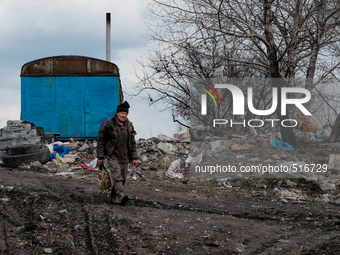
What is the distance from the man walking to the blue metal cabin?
852 cm

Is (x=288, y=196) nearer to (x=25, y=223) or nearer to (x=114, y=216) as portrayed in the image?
(x=114, y=216)

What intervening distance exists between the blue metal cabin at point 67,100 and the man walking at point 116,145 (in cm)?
852

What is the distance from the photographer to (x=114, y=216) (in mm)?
5602

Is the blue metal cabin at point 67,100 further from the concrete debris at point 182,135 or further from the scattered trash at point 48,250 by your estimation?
the scattered trash at point 48,250

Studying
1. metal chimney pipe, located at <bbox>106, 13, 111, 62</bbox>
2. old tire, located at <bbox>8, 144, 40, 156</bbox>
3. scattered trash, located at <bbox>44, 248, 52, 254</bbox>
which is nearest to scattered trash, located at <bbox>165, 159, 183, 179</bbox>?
old tire, located at <bbox>8, 144, 40, 156</bbox>

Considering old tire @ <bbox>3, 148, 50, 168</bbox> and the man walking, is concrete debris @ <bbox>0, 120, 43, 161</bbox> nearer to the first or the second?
old tire @ <bbox>3, 148, 50, 168</bbox>

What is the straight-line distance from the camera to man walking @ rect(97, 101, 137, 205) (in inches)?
249

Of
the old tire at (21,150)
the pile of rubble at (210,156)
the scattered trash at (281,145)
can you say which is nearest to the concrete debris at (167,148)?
the pile of rubble at (210,156)

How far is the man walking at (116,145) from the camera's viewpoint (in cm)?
633

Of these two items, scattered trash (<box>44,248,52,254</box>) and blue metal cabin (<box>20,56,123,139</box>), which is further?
blue metal cabin (<box>20,56,123,139</box>)

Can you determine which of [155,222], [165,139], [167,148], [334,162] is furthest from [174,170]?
[155,222]

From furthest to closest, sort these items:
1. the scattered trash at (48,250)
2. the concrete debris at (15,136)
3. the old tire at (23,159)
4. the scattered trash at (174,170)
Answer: the concrete debris at (15,136) < the old tire at (23,159) < the scattered trash at (174,170) < the scattered trash at (48,250)

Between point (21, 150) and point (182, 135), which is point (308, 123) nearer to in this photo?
point (182, 135)

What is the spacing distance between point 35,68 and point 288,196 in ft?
36.5
